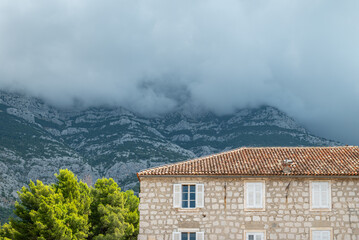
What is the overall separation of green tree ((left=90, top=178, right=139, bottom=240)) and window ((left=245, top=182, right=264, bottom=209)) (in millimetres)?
16653

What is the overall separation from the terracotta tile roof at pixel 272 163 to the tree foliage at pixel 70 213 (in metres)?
9.91

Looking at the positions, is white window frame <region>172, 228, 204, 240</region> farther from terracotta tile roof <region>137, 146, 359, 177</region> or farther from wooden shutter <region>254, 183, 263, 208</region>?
wooden shutter <region>254, 183, 263, 208</region>

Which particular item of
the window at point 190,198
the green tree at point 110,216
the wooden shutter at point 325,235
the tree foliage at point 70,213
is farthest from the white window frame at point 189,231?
the green tree at point 110,216

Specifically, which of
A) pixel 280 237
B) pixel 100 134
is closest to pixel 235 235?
pixel 280 237

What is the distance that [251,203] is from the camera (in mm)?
30219

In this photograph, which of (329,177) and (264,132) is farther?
(264,132)

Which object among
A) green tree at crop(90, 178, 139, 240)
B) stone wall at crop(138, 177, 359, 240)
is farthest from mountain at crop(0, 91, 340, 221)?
stone wall at crop(138, 177, 359, 240)

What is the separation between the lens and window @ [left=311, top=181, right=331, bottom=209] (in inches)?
1187

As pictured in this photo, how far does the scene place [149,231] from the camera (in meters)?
30.0

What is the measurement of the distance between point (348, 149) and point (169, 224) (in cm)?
1505

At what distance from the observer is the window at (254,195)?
30156 mm

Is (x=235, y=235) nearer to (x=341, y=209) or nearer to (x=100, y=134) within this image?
(x=341, y=209)

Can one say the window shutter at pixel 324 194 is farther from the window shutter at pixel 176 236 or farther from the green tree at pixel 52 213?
the green tree at pixel 52 213

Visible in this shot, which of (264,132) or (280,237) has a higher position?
(264,132)
